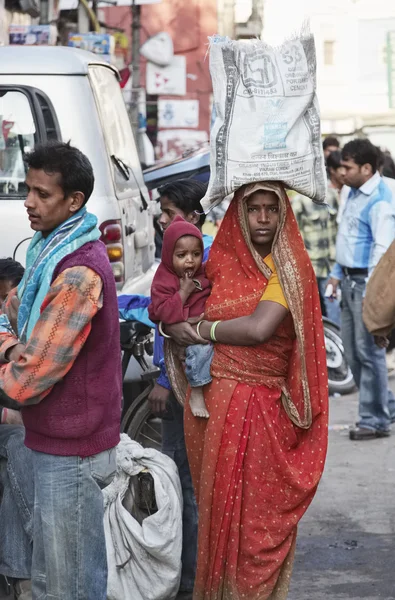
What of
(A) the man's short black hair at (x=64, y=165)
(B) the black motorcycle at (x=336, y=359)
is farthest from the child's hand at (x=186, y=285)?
(B) the black motorcycle at (x=336, y=359)

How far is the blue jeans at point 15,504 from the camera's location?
4.44 m

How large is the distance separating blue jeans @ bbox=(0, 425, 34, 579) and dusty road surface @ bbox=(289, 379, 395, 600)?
4.11ft

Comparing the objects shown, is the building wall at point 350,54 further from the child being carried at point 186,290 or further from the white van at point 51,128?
the child being carried at point 186,290

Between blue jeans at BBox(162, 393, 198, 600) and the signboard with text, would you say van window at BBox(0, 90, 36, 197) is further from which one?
the signboard with text

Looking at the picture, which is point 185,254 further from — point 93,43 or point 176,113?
point 176,113

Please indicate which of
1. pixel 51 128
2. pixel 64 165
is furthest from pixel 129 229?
pixel 64 165

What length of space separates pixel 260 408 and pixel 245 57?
128 centimetres

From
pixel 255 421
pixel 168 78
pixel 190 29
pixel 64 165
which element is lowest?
pixel 255 421

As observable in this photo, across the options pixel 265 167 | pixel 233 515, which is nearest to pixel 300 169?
pixel 265 167

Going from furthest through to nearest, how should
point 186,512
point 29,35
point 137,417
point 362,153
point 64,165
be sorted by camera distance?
point 29,35, point 362,153, point 137,417, point 186,512, point 64,165

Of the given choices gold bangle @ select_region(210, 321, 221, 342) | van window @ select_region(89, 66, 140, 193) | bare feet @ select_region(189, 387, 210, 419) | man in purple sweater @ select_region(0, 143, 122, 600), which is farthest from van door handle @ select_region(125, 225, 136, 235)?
man in purple sweater @ select_region(0, 143, 122, 600)

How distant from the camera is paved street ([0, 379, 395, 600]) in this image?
5129 millimetres

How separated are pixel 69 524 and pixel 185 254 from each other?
1154 mm

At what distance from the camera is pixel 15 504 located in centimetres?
448
